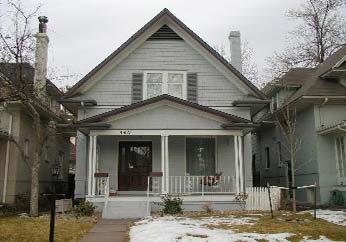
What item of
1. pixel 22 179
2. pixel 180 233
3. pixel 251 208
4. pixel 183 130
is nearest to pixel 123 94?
pixel 183 130

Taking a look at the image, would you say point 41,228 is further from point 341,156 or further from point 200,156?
point 341,156

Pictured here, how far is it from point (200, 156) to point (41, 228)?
352 inches

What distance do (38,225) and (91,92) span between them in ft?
26.5

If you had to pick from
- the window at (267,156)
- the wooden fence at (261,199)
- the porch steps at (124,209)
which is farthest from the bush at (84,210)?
the window at (267,156)

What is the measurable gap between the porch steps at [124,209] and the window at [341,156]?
341 inches

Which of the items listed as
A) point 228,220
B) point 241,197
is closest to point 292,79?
point 241,197

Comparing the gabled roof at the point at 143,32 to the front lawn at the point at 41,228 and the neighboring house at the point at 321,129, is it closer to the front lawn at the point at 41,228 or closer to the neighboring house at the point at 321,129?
the neighboring house at the point at 321,129

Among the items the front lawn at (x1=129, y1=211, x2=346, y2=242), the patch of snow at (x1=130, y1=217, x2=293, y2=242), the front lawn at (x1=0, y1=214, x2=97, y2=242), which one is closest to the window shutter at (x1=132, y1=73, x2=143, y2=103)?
the front lawn at (x1=0, y1=214, x2=97, y2=242)

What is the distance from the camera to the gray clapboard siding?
63.0 ft

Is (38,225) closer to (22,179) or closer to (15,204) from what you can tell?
(15,204)

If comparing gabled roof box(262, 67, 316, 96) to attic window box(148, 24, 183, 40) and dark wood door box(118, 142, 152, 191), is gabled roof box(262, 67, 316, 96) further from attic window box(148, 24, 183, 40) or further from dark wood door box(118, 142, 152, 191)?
dark wood door box(118, 142, 152, 191)

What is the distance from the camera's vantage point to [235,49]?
23.2 m

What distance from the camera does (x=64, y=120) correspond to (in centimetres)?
2261

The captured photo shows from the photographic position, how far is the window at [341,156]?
18.2 meters
